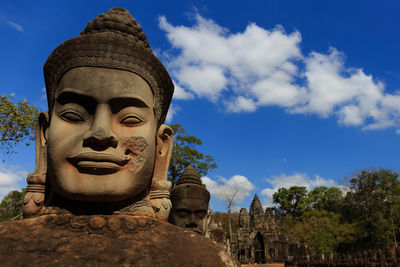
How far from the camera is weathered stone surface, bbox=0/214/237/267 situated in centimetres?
176

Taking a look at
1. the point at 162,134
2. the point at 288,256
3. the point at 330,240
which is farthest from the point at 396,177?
the point at 162,134

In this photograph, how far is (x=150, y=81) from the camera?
2686mm

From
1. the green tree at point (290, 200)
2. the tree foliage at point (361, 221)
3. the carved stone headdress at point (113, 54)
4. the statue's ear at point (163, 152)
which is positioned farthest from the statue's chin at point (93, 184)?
the green tree at point (290, 200)

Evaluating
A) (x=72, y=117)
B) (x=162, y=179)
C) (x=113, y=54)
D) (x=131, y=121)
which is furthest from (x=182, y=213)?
(x=113, y=54)

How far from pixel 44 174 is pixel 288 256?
24479mm

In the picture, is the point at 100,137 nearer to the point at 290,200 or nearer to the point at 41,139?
the point at 41,139

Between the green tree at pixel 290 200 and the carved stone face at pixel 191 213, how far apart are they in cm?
4131

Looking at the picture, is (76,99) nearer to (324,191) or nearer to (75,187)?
(75,187)

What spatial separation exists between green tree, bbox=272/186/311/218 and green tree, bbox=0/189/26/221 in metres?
36.0

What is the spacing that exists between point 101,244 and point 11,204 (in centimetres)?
3573

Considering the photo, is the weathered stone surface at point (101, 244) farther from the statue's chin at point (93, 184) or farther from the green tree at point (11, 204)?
the green tree at point (11, 204)

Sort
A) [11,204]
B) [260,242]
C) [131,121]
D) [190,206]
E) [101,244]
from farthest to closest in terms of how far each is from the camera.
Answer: [11,204] → [260,242] → [190,206] → [131,121] → [101,244]

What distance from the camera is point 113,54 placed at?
99.4 inches

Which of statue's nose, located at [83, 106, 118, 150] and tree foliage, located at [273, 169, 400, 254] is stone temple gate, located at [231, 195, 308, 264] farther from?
statue's nose, located at [83, 106, 118, 150]
